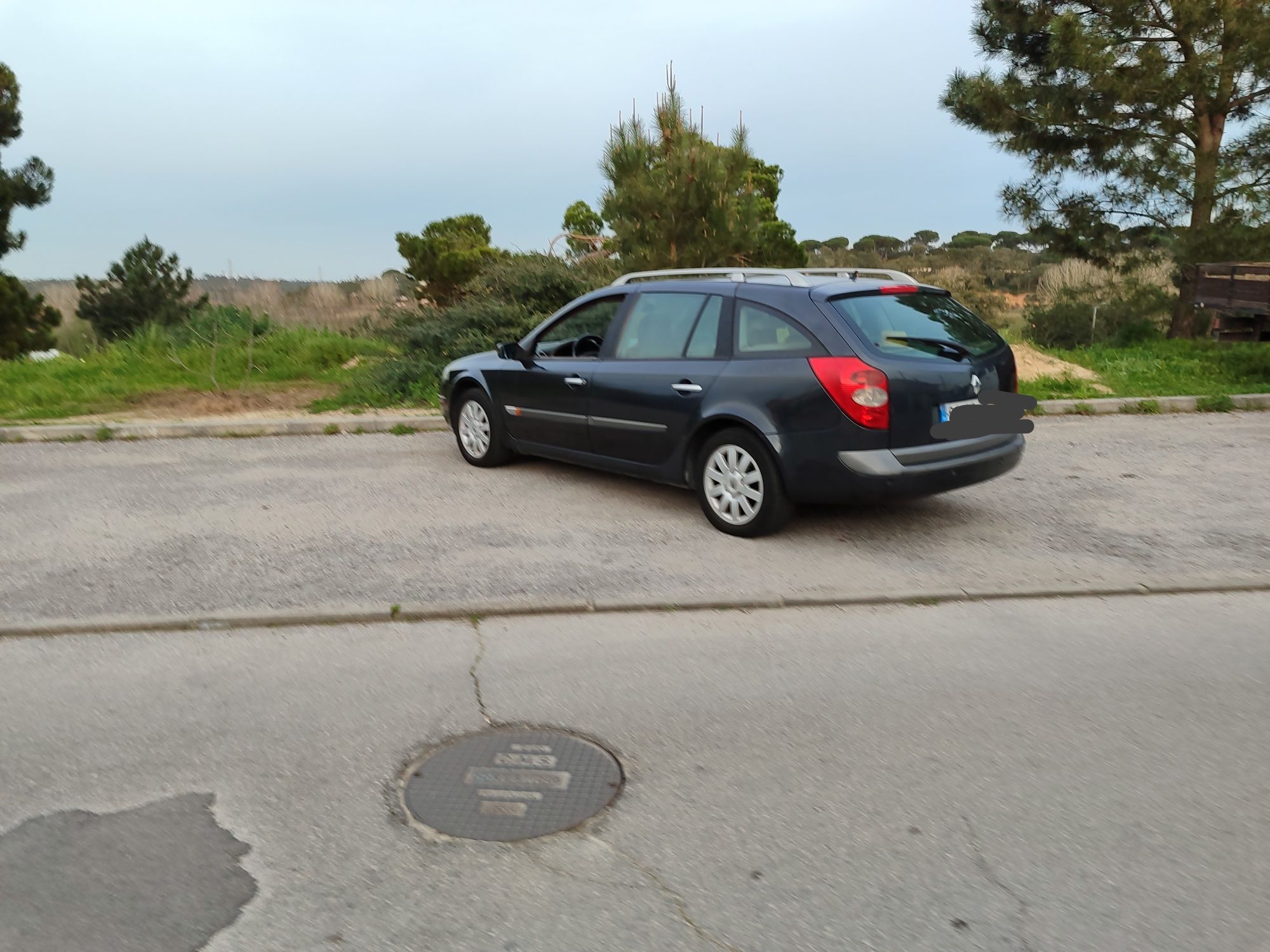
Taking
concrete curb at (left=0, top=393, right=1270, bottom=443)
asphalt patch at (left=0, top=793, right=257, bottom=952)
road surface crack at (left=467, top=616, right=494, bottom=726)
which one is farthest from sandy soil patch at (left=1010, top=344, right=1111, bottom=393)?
asphalt patch at (left=0, top=793, right=257, bottom=952)

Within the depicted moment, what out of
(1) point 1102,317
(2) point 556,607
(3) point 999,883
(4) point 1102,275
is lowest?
(3) point 999,883

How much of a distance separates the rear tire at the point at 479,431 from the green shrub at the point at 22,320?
27.6 m

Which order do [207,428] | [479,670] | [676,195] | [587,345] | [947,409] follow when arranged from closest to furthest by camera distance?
[479,670], [947,409], [587,345], [207,428], [676,195]

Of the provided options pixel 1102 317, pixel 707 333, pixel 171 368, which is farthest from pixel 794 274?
pixel 1102 317

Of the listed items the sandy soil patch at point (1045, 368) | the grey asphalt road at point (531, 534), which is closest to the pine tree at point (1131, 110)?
the sandy soil patch at point (1045, 368)

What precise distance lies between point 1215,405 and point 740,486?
7.61 m

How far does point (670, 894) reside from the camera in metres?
2.90

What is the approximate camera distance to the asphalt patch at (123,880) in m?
2.75

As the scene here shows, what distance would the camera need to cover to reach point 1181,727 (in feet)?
12.7

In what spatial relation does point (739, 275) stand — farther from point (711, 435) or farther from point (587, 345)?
point (587, 345)

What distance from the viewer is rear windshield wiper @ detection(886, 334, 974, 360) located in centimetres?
627

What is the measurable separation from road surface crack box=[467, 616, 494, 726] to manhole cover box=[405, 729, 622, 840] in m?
0.16

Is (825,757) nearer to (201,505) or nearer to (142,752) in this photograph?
(142,752)

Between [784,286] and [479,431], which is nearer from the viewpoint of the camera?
[784,286]
